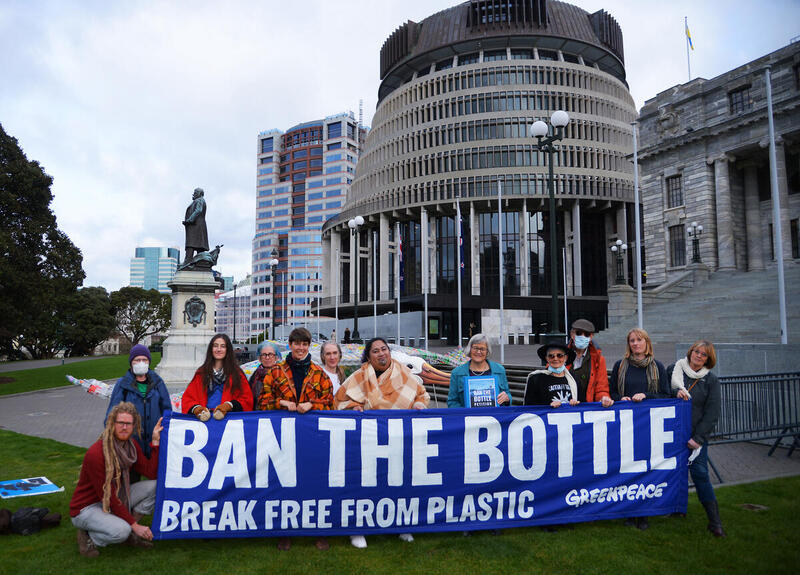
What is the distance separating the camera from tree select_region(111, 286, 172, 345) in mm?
65812

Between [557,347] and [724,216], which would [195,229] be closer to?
[557,347]

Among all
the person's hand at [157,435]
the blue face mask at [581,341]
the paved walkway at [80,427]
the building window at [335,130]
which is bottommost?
the paved walkway at [80,427]

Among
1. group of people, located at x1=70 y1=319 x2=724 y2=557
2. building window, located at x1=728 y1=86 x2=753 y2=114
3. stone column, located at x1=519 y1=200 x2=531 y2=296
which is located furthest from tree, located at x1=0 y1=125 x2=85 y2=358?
building window, located at x1=728 y1=86 x2=753 y2=114

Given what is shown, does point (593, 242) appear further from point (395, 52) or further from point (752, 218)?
point (395, 52)

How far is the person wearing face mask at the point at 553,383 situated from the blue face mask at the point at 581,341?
0.83 ft

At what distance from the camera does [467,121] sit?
5953 centimetres

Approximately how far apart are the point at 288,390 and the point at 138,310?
70.5 metres

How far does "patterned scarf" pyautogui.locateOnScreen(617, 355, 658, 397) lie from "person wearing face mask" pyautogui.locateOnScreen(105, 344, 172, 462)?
5.35 metres

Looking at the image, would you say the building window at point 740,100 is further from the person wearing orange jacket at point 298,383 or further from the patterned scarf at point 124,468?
the patterned scarf at point 124,468

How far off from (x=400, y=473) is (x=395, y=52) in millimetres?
70666

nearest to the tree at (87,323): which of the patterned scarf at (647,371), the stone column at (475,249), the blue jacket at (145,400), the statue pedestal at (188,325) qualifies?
the stone column at (475,249)

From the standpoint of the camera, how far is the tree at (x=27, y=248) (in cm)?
2403

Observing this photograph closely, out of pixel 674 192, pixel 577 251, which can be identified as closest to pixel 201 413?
pixel 674 192

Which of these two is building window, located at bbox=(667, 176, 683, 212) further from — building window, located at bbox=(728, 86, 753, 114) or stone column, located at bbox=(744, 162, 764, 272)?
building window, located at bbox=(728, 86, 753, 114)
